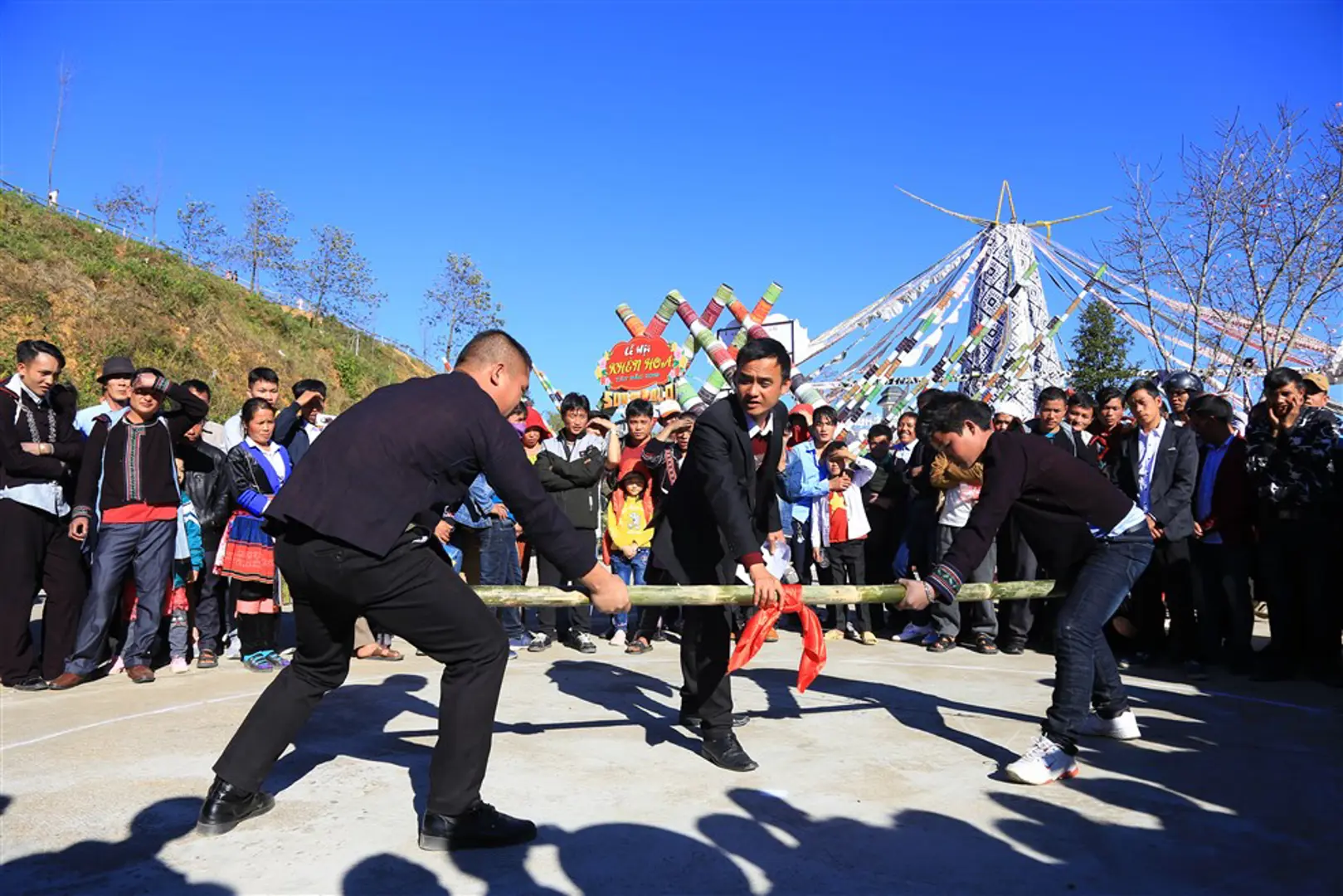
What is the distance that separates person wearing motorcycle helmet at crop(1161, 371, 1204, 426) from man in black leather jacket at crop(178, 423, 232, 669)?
8238mm

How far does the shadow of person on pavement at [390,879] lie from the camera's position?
10.0 feet

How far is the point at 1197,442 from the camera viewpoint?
276 inches

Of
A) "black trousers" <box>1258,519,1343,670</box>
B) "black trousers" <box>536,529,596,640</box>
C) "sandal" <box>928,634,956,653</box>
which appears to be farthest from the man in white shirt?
"black trousers" <box>1258,519,1343,670</box>

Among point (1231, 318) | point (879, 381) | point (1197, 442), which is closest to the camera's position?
point (1197, 442)

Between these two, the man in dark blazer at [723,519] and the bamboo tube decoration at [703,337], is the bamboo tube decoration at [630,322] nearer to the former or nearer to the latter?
the bamboo tube decoration at [703,337]

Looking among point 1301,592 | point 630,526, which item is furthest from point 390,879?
point 1301,592

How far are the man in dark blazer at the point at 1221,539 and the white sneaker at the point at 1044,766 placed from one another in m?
3.27

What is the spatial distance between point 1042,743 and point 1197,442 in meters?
3.80

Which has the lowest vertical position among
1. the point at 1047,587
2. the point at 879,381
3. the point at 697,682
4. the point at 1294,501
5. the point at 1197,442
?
the point at 697,682

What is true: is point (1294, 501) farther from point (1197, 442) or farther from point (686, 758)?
point (686, 758)

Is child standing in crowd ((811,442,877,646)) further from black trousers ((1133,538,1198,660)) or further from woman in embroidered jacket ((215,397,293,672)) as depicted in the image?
woman in embroidered jacket ((215,397,293,672))

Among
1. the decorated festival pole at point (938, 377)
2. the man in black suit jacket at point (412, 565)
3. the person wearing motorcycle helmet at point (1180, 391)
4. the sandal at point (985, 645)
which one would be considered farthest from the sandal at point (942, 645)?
the decorated festival pole at point (938, 377)

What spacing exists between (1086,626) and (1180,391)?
16.2 ft

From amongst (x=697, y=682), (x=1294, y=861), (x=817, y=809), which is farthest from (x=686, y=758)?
(x=1294, y=861)
